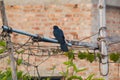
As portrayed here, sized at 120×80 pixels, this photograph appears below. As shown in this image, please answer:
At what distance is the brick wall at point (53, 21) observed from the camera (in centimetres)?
814

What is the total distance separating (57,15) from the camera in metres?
8.22

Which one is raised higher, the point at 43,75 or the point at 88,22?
the point at 88,22

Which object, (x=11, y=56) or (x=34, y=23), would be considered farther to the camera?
(x=34, y=23)

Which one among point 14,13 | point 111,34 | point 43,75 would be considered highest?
point 14,13

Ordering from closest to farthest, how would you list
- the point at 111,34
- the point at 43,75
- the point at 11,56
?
the point at 11,56 < the point at 43,75 < the point at 111,34

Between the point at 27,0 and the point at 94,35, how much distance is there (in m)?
1.57

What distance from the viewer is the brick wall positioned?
814 centimetres

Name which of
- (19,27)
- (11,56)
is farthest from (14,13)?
(11,56)

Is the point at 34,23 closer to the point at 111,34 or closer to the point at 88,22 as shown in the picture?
the point at 88,22

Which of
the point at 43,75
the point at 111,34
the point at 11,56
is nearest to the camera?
the point at 11,56

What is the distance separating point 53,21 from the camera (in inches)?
324

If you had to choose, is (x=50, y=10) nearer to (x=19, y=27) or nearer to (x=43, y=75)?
(x=19, y=27)

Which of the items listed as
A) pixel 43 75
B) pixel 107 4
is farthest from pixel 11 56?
pixel 107 4

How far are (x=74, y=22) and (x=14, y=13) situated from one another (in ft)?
4.11
